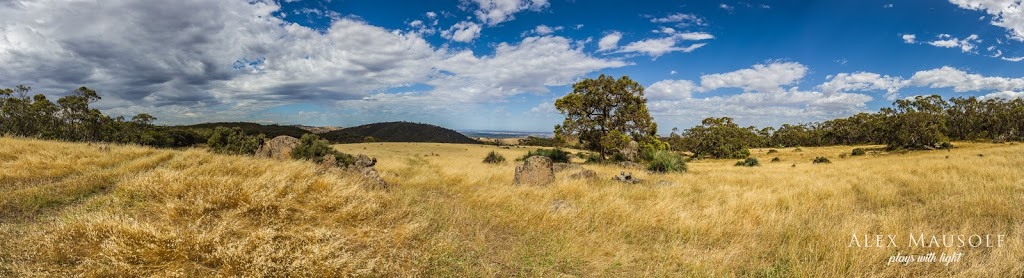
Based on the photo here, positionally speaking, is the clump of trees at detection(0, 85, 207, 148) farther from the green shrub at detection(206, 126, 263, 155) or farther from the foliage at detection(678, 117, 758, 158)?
the foliage at detection(678, 117, 758, 158)

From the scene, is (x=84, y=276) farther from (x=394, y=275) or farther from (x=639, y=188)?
(x=639, y=188)

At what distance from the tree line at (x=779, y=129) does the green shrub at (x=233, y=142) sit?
19.3m

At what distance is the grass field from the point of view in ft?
13.8

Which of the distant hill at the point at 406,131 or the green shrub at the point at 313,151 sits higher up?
the distant hill at the point at 406,131

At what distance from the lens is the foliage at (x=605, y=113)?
88.3 feet

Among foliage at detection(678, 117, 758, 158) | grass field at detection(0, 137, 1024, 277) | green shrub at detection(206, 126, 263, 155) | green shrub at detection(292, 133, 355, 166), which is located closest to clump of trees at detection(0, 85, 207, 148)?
green shrub at detection(206, 126, 263, 155)

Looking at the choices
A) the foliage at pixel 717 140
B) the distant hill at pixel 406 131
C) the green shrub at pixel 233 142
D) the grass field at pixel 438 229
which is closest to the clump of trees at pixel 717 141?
the foliage at pixel 717 140

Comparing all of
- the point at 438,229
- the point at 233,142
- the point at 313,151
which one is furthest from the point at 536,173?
the point at 233,142

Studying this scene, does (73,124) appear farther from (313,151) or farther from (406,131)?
(406,131)

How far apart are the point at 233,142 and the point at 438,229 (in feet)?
76.1

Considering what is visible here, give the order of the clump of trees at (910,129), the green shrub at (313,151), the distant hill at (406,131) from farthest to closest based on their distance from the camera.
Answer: the distant hill at (406,131)
the clump of trees at (910,129)
the green shrub at (313,151)

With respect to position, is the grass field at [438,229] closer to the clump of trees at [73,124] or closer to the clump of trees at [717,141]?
the clump of trees at [73,124]

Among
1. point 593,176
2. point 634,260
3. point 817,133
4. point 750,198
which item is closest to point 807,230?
point 750,198

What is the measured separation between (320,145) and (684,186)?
16628mm
